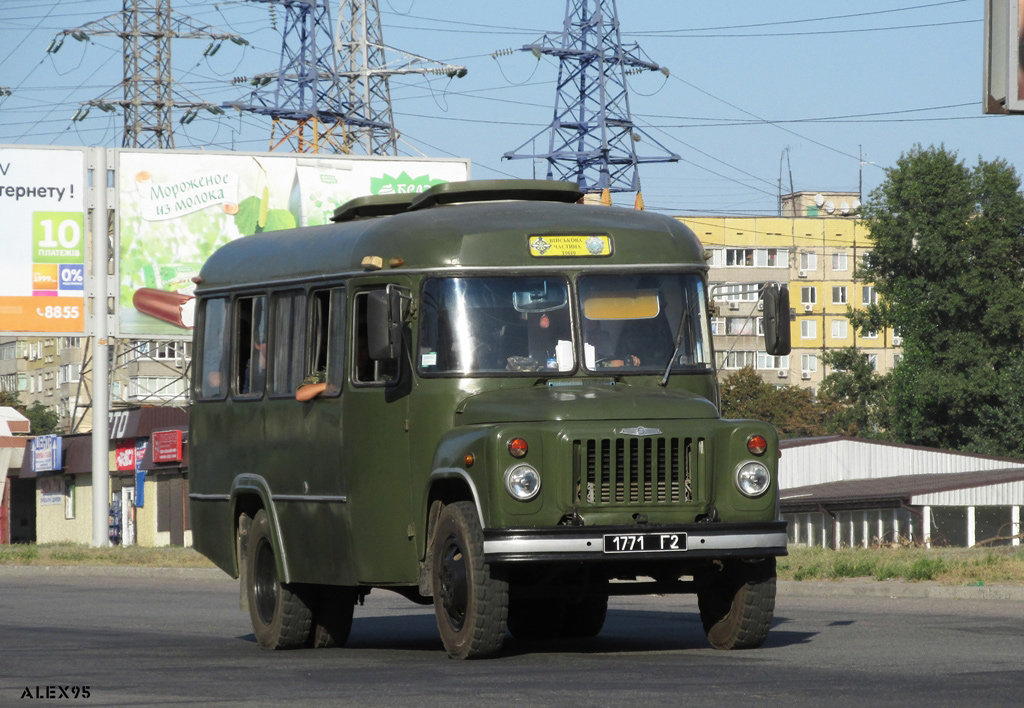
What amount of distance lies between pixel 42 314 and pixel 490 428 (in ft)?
87.0

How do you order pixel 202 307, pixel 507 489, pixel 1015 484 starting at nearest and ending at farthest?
pixel 507 489, pixel 202 307, pixel 1015 484

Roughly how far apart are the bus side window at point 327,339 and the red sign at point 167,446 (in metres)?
43.7

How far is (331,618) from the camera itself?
44.4 ft

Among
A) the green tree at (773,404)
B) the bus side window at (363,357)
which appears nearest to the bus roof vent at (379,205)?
the bus side window at (363,357)

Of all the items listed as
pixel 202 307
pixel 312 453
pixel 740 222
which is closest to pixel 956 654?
pixel 312 453

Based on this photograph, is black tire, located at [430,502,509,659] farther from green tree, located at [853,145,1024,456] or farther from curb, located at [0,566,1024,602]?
green tree, located at [853,145,1024,456]

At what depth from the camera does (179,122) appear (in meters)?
87.8

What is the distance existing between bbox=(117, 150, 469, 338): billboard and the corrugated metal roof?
19.8 m

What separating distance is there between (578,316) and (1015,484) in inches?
1771

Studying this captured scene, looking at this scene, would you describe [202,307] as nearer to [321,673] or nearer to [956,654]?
[321,673]

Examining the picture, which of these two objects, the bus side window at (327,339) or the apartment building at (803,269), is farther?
the apartment building at (803,269)

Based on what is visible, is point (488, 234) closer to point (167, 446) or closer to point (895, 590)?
point (895, 590)

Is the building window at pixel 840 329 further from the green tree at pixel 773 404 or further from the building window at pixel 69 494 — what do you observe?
the building window at pixel 69 494

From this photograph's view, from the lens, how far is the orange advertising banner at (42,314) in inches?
1396
